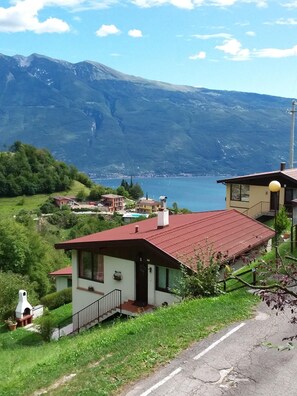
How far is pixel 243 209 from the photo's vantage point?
104ft

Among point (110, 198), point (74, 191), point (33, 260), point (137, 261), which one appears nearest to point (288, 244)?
point (137, 261)

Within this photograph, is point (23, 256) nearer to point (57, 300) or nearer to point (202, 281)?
point (57, 300)

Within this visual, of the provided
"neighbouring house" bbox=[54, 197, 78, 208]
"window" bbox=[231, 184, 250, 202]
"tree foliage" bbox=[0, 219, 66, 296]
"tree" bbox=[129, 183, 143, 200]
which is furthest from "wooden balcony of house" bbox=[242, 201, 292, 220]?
"tree" bbox=[129, 183, 143, 200]

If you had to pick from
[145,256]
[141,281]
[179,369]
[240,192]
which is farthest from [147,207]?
[179,369]

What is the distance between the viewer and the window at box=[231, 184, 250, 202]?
104 ft

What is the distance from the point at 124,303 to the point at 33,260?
1378 inches

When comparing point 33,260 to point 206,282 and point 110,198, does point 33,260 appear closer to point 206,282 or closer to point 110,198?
point 206,282

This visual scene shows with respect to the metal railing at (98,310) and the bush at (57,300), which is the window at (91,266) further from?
the bush at (57,300)

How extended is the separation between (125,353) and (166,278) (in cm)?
700

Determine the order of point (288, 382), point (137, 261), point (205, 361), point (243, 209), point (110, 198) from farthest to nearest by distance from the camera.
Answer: point (110, 198)
point (243, 209)
point (137, 261)
point (205, 361)
point (288, 382)

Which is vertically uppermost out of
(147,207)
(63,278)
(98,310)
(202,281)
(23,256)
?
(202,281)

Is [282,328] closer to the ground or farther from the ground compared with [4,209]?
farther from the ground

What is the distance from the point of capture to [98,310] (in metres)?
18.3

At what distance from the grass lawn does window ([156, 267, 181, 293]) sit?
314 cm
